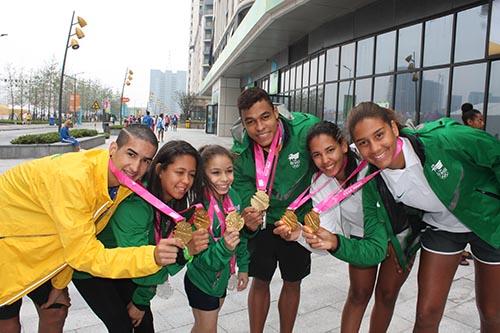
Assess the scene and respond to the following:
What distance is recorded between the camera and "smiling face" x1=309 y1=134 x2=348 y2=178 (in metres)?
2.91

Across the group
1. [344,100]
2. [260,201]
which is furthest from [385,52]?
[260,201]

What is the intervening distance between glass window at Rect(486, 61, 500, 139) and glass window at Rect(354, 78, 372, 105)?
4.18 metres

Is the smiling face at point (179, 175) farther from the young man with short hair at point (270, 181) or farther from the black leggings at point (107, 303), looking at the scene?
the black leggings at point (107, 303)

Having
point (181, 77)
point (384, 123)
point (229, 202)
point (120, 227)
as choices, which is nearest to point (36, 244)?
point (120, 227)

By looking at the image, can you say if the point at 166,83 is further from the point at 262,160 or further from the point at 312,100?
the point at 262,160

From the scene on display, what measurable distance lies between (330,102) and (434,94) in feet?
16.6

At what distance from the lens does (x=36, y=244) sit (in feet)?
7.77

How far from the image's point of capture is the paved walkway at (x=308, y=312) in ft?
12.5

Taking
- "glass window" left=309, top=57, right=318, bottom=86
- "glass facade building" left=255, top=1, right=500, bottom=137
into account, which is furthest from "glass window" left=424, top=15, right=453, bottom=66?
"glass window" left=309, top=57, right=318, bottom=86

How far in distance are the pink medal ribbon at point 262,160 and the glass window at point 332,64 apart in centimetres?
1188

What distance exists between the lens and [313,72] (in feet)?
53.8

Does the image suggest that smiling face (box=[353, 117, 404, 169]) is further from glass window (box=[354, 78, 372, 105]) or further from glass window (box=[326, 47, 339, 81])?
glass window (box=[326, 47, 339, 81])

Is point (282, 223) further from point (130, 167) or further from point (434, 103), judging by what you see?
point (434, 103)

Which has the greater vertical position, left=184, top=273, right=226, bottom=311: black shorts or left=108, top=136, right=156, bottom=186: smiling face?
left=108, top=136, right=156, bottom=186: smiling face
